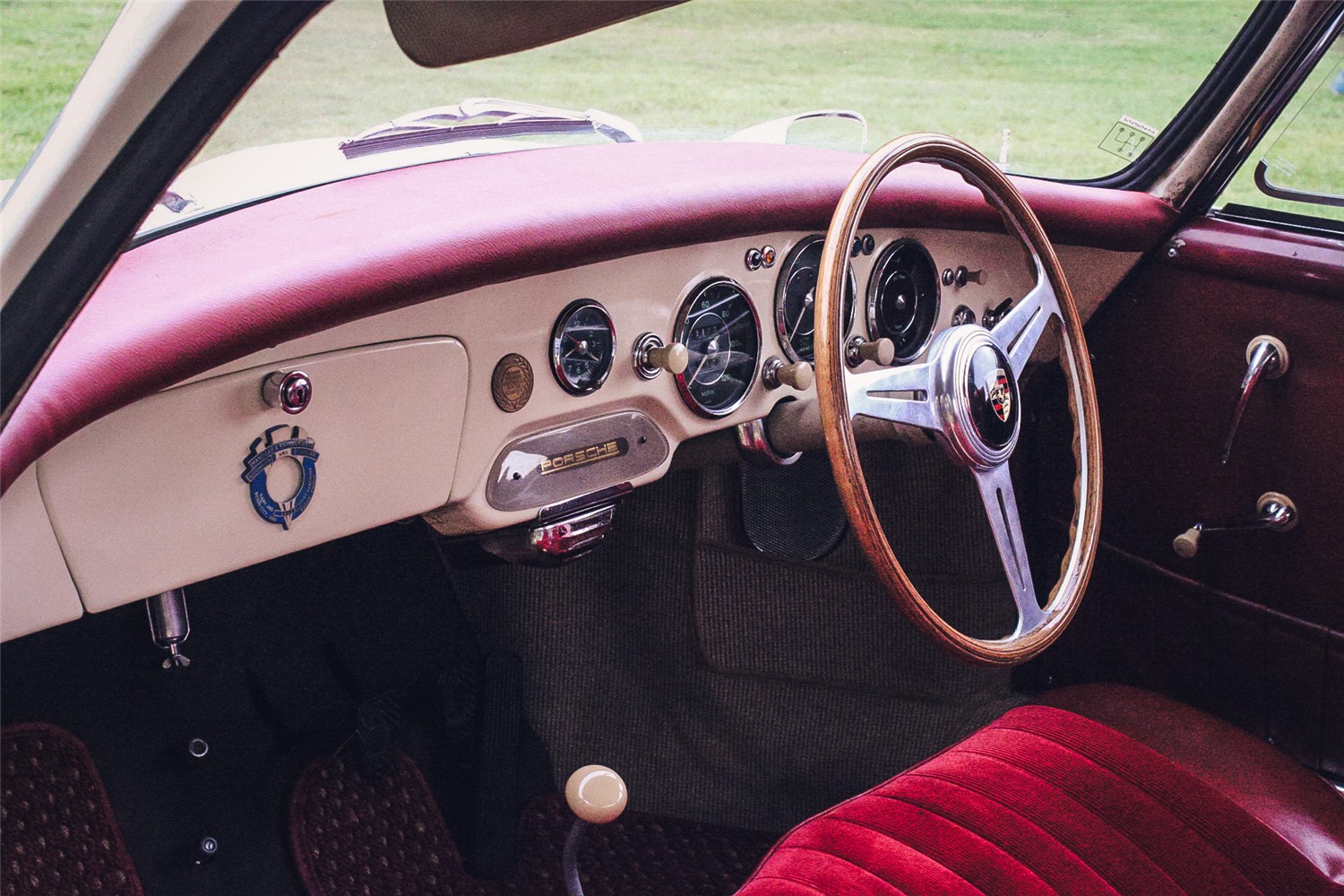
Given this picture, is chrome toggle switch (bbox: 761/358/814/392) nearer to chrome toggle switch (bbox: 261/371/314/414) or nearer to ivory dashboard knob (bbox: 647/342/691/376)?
ivory dashboard knob (bbox: 647/342/691/376)

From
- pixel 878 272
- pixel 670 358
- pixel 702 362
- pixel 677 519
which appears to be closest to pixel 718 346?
pixel 702 362

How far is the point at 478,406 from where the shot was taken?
1333 mm

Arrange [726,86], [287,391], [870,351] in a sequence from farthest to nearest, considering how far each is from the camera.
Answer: [726,86] → [870,351] → [287,391]

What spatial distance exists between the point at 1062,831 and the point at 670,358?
72 cm

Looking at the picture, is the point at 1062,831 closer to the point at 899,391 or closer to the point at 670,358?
the point at 899,391

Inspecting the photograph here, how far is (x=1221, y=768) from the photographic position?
55.4 inches

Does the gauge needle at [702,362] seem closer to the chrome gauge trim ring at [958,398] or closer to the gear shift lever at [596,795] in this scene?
the chrome gauge trim ring at [958,398]

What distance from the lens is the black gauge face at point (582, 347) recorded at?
1.37 m

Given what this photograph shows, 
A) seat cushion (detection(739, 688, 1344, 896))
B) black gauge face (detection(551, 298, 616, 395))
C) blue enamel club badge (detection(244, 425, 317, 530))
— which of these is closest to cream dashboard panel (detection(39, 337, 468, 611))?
blue enamel club badge (detection(244, 425, 317, 530))

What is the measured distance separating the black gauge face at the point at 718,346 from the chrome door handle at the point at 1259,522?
2.72ft

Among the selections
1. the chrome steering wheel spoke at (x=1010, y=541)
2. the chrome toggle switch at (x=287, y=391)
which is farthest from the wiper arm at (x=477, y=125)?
the chrome steering wheel spoke at (x=1010, y=541)

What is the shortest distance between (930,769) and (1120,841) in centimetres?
23

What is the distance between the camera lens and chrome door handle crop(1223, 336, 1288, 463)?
169cm

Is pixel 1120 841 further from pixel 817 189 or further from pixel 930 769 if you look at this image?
pixel 817 189
